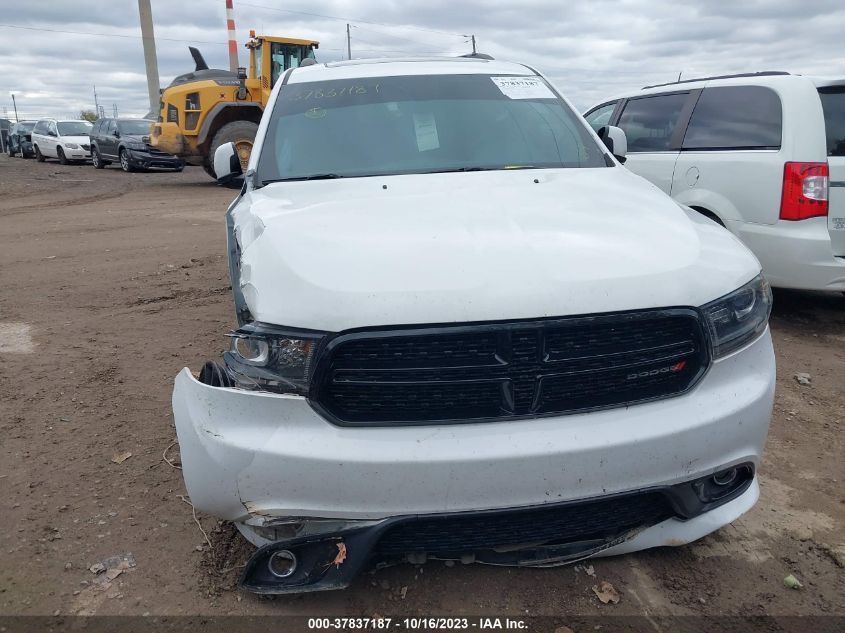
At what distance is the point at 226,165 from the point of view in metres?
3.92

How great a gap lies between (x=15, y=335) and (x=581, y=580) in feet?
15.0

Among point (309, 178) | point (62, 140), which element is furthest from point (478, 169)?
point (62, 140)

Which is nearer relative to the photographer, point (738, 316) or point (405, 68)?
point (738, 316)

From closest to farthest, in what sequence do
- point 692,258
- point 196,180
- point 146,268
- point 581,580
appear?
point 692,258 < point 581,580 < point 146,268 < point 196,180

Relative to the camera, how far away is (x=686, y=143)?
578cm

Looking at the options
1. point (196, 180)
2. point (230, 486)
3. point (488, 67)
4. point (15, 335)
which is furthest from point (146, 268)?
point (196, 180)

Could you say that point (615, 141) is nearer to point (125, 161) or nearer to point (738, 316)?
point (738, 316)

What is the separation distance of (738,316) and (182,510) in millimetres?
2250

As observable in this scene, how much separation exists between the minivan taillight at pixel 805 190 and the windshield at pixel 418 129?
6.70 ft

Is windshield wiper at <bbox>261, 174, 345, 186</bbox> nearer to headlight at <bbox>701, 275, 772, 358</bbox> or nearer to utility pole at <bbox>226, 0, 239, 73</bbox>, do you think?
headlight at <bbox>701, 275, 772, 358</bbox>

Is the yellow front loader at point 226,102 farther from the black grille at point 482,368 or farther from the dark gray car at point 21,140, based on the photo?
the dark gray car at point 21,140

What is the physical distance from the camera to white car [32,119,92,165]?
24.9 metres

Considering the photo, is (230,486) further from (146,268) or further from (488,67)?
(146,268)

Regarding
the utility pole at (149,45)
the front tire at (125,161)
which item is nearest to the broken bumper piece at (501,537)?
the front tire at (125,161)
